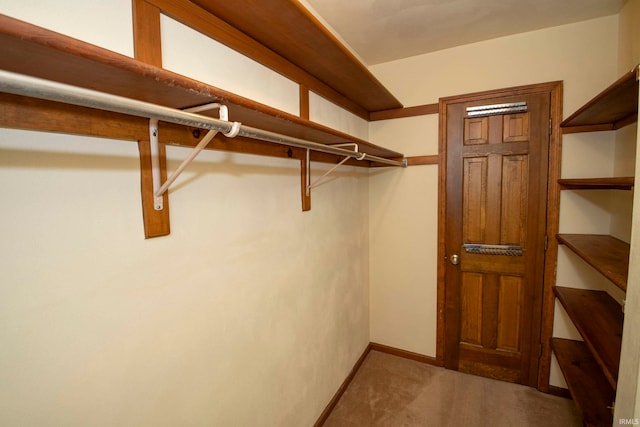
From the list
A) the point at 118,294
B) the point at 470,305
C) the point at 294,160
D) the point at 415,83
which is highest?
the point at 415,83

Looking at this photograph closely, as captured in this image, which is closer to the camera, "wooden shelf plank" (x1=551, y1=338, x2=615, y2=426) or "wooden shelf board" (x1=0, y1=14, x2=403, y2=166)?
"wooden shelf board" (x1=0, y1=14, x2=403, y2=166)

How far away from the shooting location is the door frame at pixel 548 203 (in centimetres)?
208

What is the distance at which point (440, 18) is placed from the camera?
1.89 meters

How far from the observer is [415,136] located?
254 centimetres

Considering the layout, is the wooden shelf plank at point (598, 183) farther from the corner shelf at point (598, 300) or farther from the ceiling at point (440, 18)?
the ceiling at point (440, 18)

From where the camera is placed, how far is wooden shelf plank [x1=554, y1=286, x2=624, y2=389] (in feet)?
4.21

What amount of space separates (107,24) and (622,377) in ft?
6.80

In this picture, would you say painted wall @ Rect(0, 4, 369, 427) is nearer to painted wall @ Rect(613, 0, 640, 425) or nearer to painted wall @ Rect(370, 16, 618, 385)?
painted wall @ Rect(370, 16, 618, 385)

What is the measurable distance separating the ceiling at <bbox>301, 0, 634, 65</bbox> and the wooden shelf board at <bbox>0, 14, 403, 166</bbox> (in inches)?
53.0

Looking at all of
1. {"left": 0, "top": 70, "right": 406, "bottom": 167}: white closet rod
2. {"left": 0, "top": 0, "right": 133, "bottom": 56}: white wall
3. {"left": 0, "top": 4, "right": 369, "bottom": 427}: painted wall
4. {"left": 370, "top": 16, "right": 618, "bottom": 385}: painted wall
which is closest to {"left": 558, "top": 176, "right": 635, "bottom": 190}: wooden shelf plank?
{"left": 370, "top": 16, "right": 618, "bottom": 385}: painted wall

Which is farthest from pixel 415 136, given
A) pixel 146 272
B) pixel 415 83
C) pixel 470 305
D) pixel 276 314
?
pixel 146 272

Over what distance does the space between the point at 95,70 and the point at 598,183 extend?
2.14m

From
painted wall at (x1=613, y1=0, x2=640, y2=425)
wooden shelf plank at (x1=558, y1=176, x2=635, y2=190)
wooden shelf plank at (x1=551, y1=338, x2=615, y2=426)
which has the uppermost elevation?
wooden shelf plank at (x1=558, y1=176, x2=635, y2=190)

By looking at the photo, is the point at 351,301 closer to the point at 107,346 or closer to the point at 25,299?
the point at 107,346
